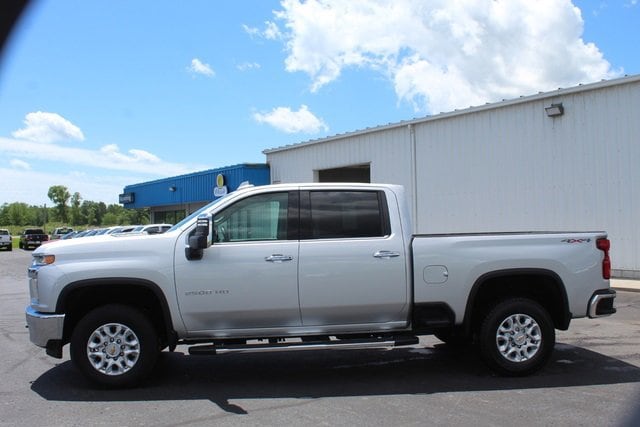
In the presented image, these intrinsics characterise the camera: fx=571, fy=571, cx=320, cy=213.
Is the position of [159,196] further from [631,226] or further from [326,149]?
[631,226]

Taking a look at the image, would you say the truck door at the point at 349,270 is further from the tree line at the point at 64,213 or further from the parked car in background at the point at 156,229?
the tree line at the point at 64,213

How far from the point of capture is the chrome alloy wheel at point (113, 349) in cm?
565

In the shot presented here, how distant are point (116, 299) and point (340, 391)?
8.16 ft

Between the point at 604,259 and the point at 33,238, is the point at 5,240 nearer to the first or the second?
the point at 33,238

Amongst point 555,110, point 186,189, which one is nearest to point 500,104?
point 555,110

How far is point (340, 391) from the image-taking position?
565 cm

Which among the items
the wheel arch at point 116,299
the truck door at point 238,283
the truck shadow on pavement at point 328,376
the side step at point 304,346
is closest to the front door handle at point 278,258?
the truck door at point 238,283

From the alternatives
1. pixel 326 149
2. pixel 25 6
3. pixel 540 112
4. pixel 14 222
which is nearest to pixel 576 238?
pixel 25 6

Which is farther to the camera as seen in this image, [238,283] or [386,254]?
[386,254]

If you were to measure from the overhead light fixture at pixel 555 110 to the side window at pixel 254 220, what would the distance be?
465 inches

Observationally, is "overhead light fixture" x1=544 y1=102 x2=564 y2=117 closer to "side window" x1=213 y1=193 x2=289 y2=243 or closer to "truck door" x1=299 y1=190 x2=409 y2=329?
"truck door" x1=299 y1=190 x2=409 y2=329

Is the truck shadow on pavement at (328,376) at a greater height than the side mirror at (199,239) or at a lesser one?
lesser

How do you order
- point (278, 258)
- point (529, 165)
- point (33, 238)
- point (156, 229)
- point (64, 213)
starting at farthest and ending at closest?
point (64, 213) → point (33, 238) → point (529, 165) → point (156, 229) → point (278, 258)

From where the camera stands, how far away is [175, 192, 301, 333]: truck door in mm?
5652
